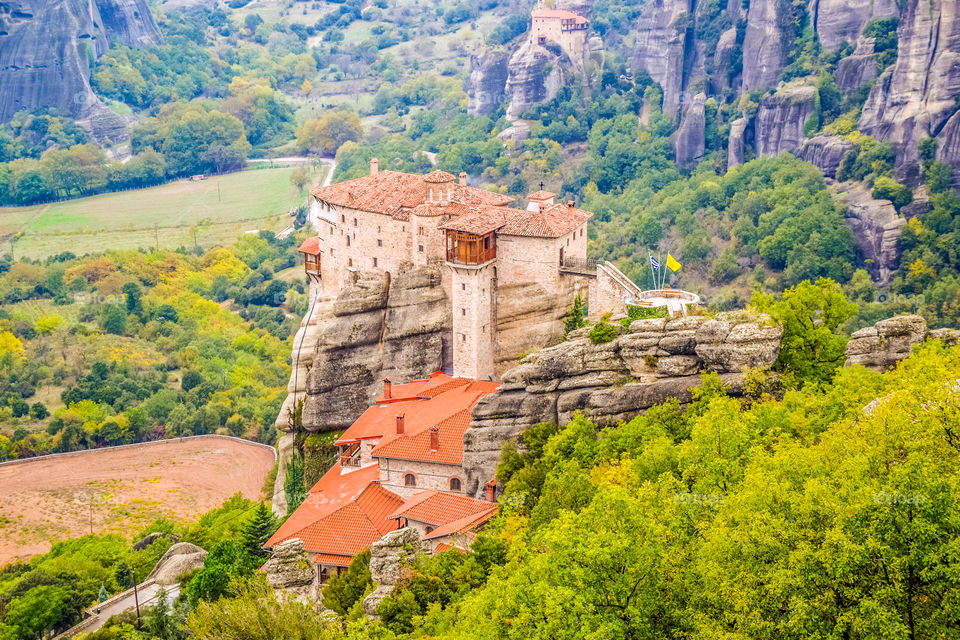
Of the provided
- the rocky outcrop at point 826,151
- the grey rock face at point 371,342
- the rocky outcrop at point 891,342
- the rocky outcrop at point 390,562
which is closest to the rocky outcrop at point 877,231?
the rocky outcrop at point 826,151

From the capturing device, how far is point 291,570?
→ 161 feet

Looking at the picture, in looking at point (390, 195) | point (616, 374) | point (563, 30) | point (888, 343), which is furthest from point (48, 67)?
point (888, 343)

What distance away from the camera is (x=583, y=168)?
138m

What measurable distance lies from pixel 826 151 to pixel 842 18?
55.7 feet

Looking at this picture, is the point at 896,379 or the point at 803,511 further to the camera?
the point at 896,379

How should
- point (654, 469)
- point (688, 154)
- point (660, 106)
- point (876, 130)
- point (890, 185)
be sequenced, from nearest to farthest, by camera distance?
point (654, 469)
point (890, 185)
point (876, 130)
point (688, 154)
point (660, 106)

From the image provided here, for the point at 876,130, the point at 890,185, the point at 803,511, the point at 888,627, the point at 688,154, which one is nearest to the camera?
the point at 888,627

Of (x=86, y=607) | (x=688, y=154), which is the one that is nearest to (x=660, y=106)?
(x=688, y=154)

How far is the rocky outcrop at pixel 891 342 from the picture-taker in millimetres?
45438

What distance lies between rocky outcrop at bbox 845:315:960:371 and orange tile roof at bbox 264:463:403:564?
802 inches

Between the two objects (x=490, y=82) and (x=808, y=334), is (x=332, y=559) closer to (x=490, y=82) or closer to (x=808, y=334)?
(x=808, y=334)

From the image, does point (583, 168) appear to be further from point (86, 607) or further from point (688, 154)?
point (86, 607)

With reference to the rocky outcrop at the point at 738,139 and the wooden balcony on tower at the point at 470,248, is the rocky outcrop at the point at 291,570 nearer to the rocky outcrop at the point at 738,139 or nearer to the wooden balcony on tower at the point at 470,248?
the wooden balcony on tower at the point at 470,248

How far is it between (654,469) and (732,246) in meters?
67.2
